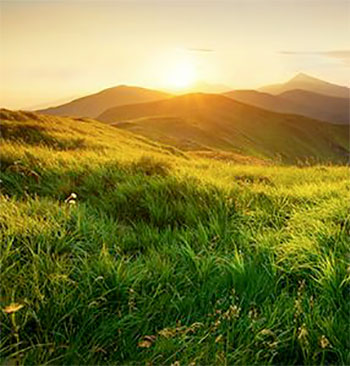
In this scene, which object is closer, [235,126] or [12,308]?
[12,308]

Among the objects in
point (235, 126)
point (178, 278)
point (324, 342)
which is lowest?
point (235, 126)

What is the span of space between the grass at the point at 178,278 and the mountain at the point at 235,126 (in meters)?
32.0

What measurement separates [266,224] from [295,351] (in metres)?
2.45

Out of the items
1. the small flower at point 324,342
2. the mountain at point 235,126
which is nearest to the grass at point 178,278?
the small flower at point 324,342

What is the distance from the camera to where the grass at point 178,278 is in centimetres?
373

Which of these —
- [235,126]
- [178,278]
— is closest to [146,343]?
[178,278]

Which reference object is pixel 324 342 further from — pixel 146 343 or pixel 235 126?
pixel 235 126

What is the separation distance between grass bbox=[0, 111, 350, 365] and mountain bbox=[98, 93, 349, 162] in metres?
32.0

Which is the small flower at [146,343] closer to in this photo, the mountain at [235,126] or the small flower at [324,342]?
the small flower at [324,342]

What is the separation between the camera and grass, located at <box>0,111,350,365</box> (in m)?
3.73

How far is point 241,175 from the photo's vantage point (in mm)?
9594

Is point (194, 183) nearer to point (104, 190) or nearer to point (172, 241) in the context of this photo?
point (104, 190)

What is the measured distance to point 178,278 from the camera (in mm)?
4641

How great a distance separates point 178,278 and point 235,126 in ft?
250
